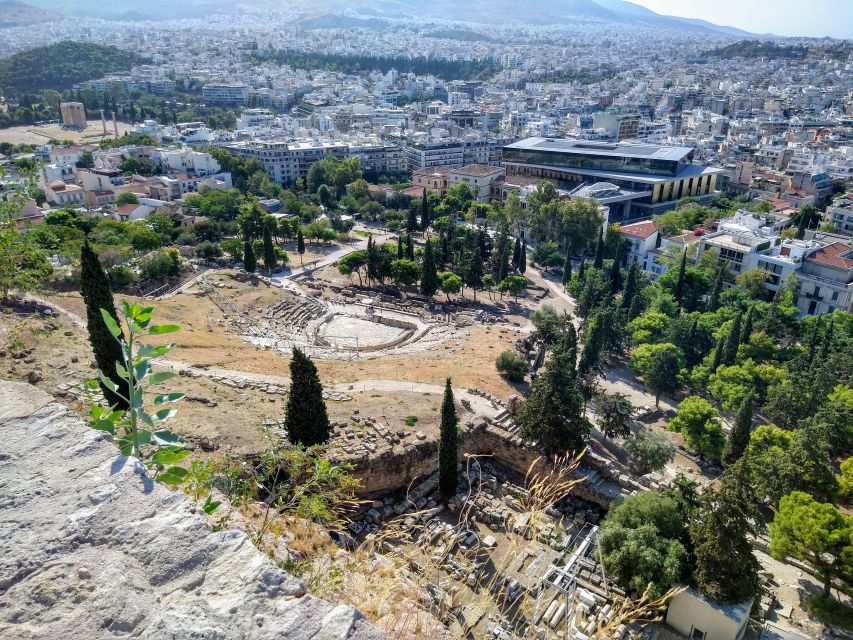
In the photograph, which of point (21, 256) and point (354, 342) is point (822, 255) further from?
point (21, 256)

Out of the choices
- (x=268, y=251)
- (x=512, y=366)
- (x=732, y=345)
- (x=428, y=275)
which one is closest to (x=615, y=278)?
(x=732, y=345)

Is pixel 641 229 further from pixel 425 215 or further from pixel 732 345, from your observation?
pixel 732 345

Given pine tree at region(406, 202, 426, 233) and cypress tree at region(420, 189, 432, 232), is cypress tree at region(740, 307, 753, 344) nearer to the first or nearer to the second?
cypress tree at region(420, 189, 432, 232)

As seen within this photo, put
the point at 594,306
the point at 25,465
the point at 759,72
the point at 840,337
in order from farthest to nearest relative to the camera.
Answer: the point at 759,72
the point at 594,306
the point at 840,337
the point at 25,465

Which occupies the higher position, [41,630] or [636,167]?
[41,630]

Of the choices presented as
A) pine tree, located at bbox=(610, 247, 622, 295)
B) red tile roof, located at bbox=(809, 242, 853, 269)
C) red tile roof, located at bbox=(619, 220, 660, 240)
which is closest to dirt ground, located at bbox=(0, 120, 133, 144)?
red tile roof, located at bbox=(619, 220, 660, 240)

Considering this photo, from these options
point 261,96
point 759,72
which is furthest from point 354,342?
point 759,72

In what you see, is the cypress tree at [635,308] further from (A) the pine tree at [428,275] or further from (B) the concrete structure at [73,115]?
(B) the concrete structure at [73,115]

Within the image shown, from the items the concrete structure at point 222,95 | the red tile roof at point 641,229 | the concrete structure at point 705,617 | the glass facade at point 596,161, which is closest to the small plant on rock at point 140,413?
the concrete structure at point 705,617
